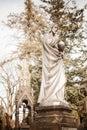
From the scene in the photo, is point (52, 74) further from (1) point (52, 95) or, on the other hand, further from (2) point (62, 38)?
(2) point (62, 38)

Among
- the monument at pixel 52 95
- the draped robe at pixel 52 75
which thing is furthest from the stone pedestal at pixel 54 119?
the draped robe at pixel 52 75

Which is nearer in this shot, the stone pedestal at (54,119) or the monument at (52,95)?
the stone pedestal at (54,119)

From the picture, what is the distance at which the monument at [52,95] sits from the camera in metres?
8.83

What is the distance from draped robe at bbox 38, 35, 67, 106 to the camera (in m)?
9.54

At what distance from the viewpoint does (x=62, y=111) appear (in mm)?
9109

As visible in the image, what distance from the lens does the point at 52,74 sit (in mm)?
9852

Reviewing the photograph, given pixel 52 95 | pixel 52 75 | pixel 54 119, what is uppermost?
pixel 52 75

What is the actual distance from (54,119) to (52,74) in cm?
163

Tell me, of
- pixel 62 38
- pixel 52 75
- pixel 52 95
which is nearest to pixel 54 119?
pixel 52 95

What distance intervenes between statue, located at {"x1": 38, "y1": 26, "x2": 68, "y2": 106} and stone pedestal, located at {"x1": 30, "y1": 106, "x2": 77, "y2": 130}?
214 mm

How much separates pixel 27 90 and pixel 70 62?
380 cm

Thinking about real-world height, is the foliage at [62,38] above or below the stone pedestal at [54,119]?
above

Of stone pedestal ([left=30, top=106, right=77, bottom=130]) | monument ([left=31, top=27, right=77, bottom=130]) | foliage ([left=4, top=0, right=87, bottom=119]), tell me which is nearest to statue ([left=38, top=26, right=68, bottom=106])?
monument ([left=31, top=27, right=77, bottom=130])

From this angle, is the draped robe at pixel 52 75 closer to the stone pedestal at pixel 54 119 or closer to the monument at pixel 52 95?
the monument at pixel 52 95
